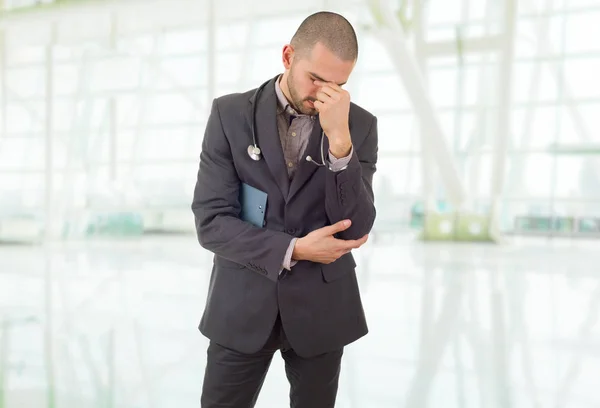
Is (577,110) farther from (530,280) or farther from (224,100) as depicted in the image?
(224,100)

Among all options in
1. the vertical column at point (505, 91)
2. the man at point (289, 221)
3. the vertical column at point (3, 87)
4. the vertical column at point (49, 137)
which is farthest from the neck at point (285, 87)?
the vertical column at point (3, 87)

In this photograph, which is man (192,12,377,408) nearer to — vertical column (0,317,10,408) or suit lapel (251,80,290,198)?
suit lapel (251,80,290,198)

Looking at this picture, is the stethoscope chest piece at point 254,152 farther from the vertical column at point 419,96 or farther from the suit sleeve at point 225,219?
the vertical column at point 419,96

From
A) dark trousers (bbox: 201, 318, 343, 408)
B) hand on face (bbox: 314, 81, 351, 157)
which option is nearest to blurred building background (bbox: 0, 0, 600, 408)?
dark trousers (bbox: 201, 318, 343, 408)

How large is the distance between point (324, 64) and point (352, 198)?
0.29 meters

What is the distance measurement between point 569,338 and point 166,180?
13.9m

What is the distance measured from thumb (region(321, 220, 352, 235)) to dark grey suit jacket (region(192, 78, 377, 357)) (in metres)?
0.02

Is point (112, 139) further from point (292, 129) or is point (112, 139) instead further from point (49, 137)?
point (292, 129)

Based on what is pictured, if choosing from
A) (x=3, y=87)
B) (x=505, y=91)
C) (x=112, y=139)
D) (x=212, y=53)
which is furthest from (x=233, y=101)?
(x=112, y=139)

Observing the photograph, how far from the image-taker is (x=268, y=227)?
1351 millimetres

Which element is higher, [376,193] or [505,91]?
[505,91]

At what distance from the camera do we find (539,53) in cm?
1386

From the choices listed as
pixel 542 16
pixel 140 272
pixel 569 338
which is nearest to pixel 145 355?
pixel 569 338

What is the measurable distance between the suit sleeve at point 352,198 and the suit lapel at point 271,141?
0.12 m
